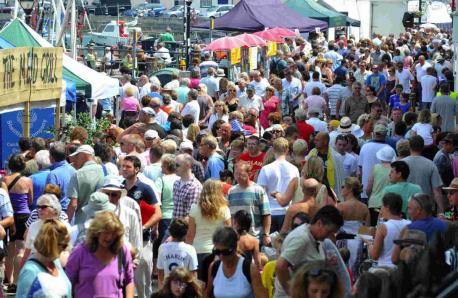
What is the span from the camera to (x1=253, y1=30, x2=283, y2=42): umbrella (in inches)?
1286

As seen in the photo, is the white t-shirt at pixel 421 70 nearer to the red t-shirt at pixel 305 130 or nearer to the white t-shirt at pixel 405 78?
the white t-shirt at pixel 405 78

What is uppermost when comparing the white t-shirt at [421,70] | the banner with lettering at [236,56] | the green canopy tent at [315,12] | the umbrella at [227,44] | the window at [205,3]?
the window at [205,3]

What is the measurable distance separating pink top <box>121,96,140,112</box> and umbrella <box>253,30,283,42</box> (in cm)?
1110

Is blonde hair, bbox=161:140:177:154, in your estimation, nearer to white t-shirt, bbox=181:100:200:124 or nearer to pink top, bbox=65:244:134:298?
pink top, bbox=65:244:134:298

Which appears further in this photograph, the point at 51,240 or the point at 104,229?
the point at 104,229

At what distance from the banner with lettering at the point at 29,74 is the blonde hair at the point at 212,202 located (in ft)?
17.9

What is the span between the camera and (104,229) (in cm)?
794

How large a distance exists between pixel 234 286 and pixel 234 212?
8.40ft

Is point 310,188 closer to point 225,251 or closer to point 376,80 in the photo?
point 225,251

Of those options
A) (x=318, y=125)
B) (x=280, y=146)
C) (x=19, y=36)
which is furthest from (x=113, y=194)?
(x=19, y=36)

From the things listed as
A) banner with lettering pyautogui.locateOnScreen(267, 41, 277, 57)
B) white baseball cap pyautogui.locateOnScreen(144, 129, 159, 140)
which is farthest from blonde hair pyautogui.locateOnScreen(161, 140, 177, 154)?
banner with lettering pyautogui.locateOnScreen(267, 41, 277, 57)

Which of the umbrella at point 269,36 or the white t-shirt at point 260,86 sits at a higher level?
the umbrella at point 269,36

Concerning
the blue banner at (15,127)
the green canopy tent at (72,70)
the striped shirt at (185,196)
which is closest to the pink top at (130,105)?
the green canopy tent at (72,70)

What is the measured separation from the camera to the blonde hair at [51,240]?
Answer: 305 inches
